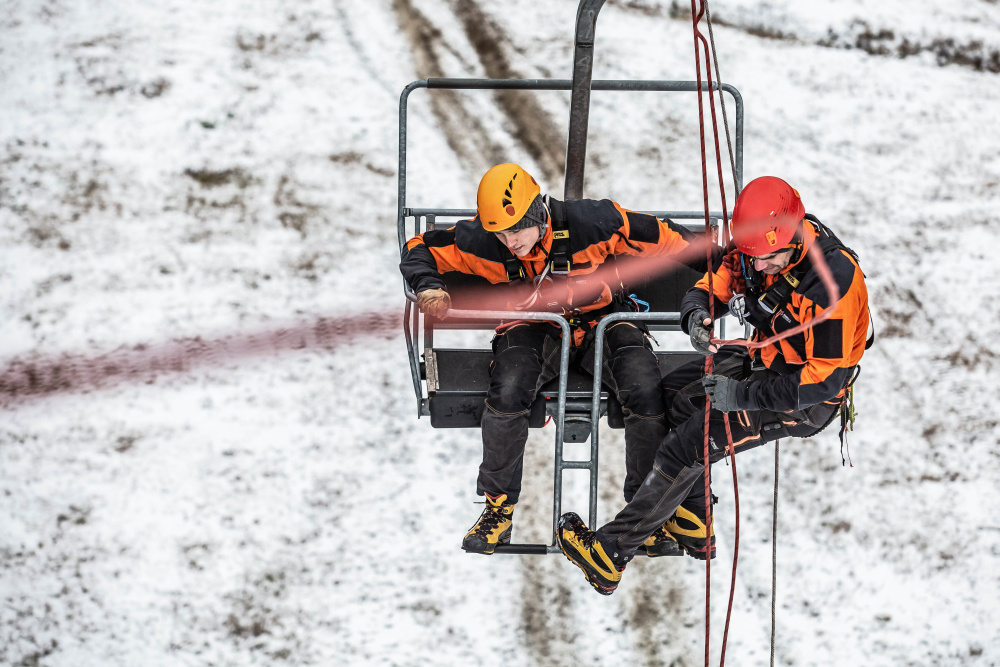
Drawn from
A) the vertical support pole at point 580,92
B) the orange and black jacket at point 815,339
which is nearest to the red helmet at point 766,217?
the orange and black jacket at point 815,339

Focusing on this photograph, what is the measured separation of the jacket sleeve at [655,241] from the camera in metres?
4.38

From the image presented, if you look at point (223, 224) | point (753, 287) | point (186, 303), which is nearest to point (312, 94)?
point (223, 224)

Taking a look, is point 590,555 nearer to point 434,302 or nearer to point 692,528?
point 692,528

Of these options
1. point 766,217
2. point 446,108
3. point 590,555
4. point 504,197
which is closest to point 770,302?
point 766,217

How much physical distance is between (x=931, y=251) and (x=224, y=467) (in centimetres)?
606

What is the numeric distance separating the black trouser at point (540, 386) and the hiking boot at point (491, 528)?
0.06 m

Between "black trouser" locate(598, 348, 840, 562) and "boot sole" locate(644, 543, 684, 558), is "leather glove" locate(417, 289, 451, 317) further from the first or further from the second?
"boot sole" locate(644, 543, 684, 558)

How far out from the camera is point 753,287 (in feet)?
12.6

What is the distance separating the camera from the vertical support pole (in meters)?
4.23

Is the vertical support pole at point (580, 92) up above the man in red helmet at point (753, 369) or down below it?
above

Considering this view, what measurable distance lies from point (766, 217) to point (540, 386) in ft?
4.55

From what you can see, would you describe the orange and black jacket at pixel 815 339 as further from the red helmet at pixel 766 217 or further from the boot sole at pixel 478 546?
the boot sole at pixel 478 546

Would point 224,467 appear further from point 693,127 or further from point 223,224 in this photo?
point 693,127

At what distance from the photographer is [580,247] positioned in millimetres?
4312
